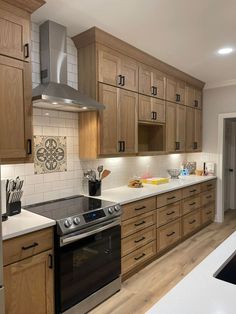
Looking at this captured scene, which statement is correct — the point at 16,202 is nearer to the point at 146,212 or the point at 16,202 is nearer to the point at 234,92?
the point at 146,212

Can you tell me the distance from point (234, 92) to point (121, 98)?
8.91 ft

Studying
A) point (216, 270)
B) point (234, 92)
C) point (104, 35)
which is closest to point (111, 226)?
point (216, 270)

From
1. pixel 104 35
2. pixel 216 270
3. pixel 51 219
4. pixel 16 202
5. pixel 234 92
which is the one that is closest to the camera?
pixel 216 270

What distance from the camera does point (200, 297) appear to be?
952 millimetres

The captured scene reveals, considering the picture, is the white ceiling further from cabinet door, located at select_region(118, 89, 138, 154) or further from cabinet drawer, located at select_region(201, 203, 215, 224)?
cabinet drawer, located at select_region(201, 203, 215, 224)

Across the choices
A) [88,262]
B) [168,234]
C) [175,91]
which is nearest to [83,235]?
[88,262]

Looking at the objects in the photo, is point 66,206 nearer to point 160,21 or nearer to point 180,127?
point 160,21

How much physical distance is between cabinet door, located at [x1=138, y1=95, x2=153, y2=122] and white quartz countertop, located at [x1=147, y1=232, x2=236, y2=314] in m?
2.38

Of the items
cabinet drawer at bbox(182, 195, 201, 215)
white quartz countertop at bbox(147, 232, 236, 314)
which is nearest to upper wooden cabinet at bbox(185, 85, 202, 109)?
cabinet drawer at bbox(182, 195, 201, 215)

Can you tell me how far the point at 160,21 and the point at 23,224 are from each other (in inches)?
87.5

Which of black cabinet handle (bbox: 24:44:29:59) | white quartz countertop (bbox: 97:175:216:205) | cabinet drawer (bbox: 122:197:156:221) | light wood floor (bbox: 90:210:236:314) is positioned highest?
black cabinet handle (bbox: 24:44:29:59)

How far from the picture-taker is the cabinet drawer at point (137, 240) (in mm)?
2680

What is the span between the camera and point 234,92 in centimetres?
457

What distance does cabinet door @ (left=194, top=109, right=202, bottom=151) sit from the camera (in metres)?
4.68
